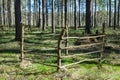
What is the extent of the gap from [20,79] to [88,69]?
3.61m

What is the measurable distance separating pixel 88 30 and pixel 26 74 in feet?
50.8

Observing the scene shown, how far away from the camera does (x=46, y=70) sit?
12328 millimetres

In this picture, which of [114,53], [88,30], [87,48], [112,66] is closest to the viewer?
[112,66]

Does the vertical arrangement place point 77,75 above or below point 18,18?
below

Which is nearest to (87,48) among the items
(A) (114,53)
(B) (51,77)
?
(A) (114,53)

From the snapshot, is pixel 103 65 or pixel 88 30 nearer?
pixel 103 65

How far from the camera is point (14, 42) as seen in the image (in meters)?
19.9

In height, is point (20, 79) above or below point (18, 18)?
below

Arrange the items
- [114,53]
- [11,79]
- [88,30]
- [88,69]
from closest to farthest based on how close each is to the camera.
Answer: [11,79], [88,69], [114,53], [88,30]

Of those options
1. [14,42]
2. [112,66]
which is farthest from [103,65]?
[14,42]

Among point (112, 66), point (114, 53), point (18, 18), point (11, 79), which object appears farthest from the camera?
point (18, 18)

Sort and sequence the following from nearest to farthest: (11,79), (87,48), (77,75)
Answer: (11,79) < (77,75) < (87,48)

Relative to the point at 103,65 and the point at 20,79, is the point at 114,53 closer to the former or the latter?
the point at 103,65

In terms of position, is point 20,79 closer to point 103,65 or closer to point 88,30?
point 103,65
